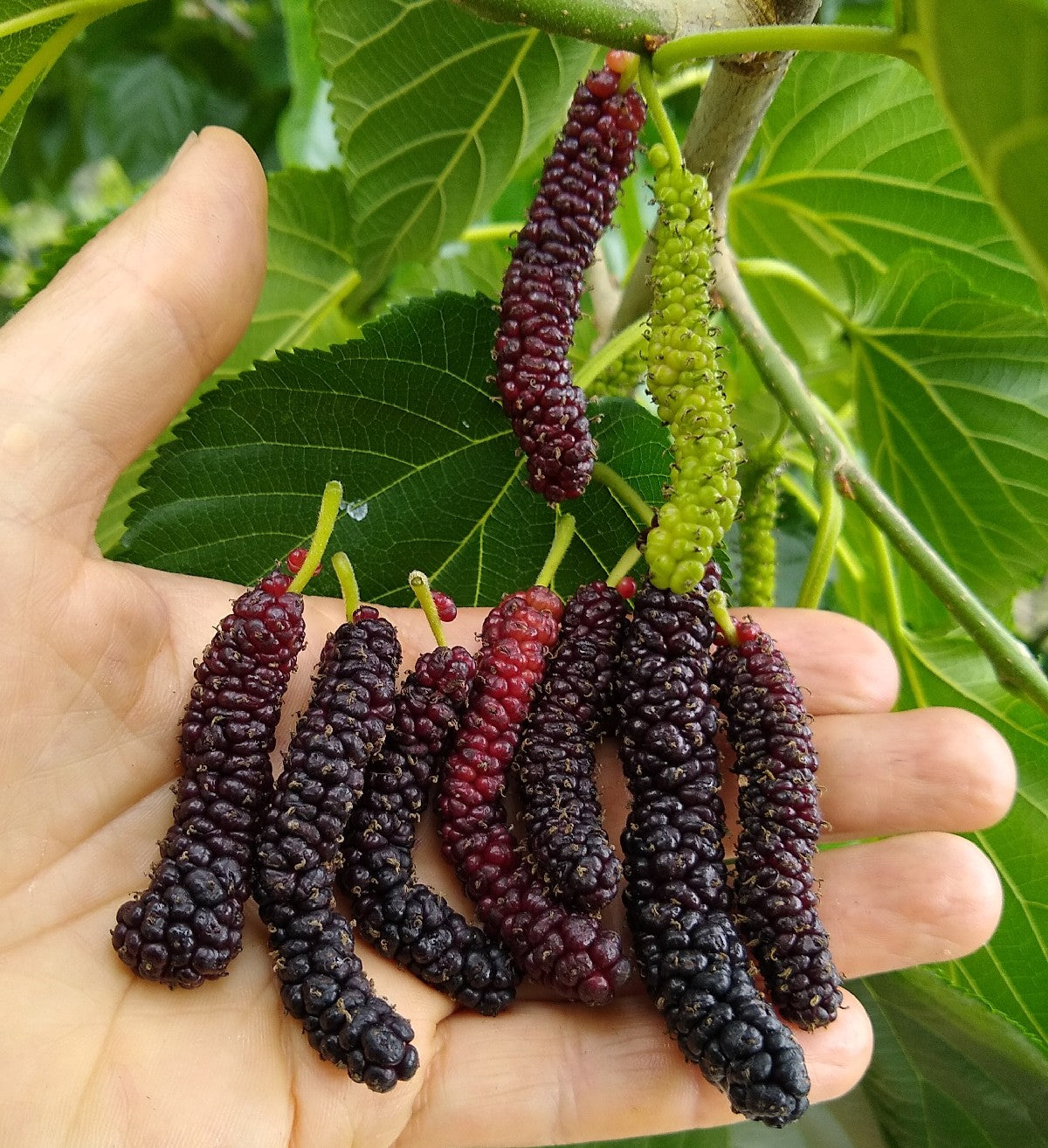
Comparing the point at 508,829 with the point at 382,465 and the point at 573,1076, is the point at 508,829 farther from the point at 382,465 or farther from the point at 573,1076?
the point at 382,465

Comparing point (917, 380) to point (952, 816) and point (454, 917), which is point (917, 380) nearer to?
point (952, 816)

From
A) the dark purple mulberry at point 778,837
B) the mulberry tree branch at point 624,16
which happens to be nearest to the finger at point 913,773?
the dark purple mulberry at point 778,837

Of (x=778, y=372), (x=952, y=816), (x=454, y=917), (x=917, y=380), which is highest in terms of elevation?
Result: (x=778, y=372)

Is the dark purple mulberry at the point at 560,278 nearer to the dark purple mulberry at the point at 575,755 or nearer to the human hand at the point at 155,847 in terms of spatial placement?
the dark purple mulberry at the point at 575,755

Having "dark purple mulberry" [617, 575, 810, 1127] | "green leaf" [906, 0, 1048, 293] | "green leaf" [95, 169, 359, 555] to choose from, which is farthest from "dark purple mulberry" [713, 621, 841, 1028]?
"green leaf" [95, 169, 359, 555]

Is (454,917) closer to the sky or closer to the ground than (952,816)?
closer to the sky

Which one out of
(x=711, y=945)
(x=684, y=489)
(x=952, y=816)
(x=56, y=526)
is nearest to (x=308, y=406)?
(x=56, y=526)
